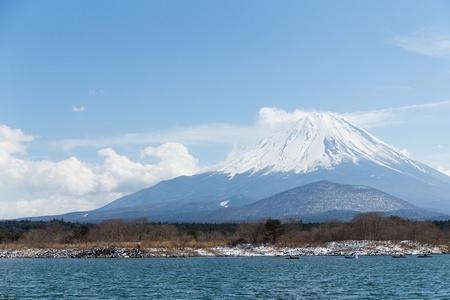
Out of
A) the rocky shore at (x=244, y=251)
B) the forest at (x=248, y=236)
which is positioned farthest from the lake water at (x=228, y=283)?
the forest at (x=248, y=236)

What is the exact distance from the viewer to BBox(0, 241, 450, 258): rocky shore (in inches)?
4365

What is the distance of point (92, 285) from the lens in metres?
54.7

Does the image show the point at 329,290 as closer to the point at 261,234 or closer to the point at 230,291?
the point at 230,291

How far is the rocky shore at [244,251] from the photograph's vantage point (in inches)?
4365

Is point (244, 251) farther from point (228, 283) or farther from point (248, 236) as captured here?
point (228, 283)

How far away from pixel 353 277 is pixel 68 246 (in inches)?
2962

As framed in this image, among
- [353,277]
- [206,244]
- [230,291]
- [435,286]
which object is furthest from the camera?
[206,244]

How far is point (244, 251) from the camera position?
387ft

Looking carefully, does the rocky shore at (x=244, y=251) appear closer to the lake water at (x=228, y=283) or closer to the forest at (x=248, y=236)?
the forest at (x=248, y=236)

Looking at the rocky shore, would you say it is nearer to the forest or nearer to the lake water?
the forest

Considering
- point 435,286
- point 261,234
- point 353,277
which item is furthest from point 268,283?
point 261,234

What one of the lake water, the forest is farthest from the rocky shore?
the lake water

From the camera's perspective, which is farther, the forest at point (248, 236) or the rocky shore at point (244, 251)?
the forest at point (248, 236)

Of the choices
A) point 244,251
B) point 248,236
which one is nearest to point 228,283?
point 244,251
